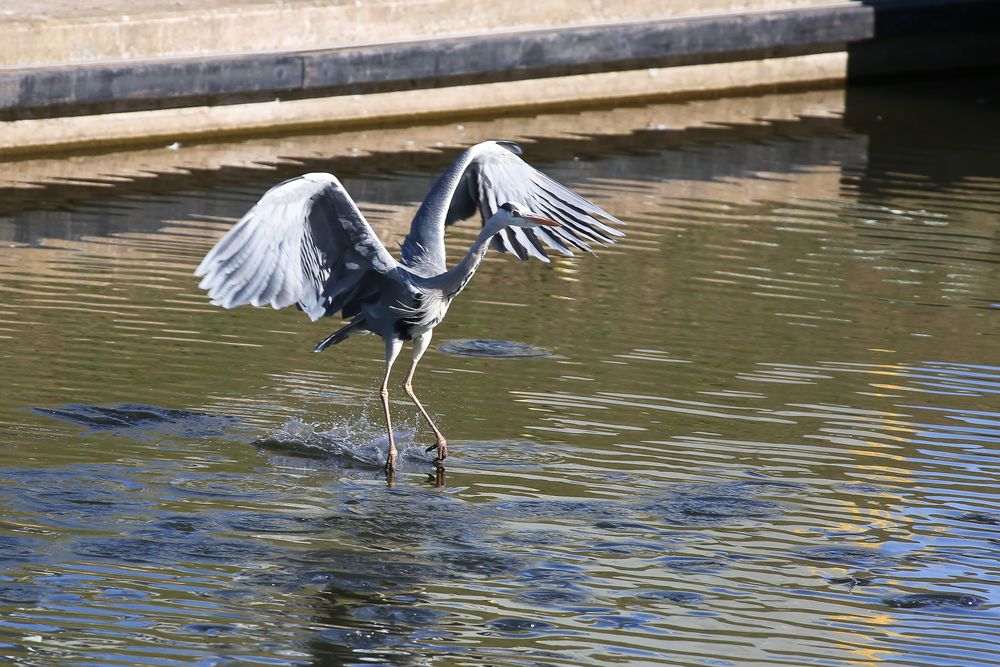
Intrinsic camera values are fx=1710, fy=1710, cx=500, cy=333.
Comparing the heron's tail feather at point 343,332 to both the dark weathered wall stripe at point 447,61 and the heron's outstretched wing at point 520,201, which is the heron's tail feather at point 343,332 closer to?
the heron's outstretched wing at point 520,201

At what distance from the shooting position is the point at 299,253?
308 inches

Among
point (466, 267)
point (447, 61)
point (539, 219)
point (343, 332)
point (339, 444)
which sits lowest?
point (339, 444)

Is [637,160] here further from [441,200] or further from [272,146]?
[441,200]

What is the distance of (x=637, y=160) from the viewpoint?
15.3 m

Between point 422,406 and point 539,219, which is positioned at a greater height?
point 539,219

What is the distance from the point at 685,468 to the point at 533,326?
8.55ft

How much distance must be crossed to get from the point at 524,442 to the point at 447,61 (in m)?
8.27

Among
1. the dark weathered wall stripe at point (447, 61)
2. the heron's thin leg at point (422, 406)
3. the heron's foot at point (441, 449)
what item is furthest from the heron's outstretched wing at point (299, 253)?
the dark weathered wall stripe at point (447, 61)

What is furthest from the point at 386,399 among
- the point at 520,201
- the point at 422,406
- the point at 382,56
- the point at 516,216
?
the point at 382,56

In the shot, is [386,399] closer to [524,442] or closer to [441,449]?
[441,449]

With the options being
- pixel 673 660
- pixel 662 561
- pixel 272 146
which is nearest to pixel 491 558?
pixel 662 561

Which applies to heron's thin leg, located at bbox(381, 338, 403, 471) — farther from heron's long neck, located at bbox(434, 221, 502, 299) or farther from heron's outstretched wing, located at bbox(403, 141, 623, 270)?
heron's outstretched wing, located at bbox(403, 141, 623, 270)

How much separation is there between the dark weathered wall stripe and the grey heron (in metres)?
5.71

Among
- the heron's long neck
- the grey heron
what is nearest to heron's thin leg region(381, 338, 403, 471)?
the grey heron
